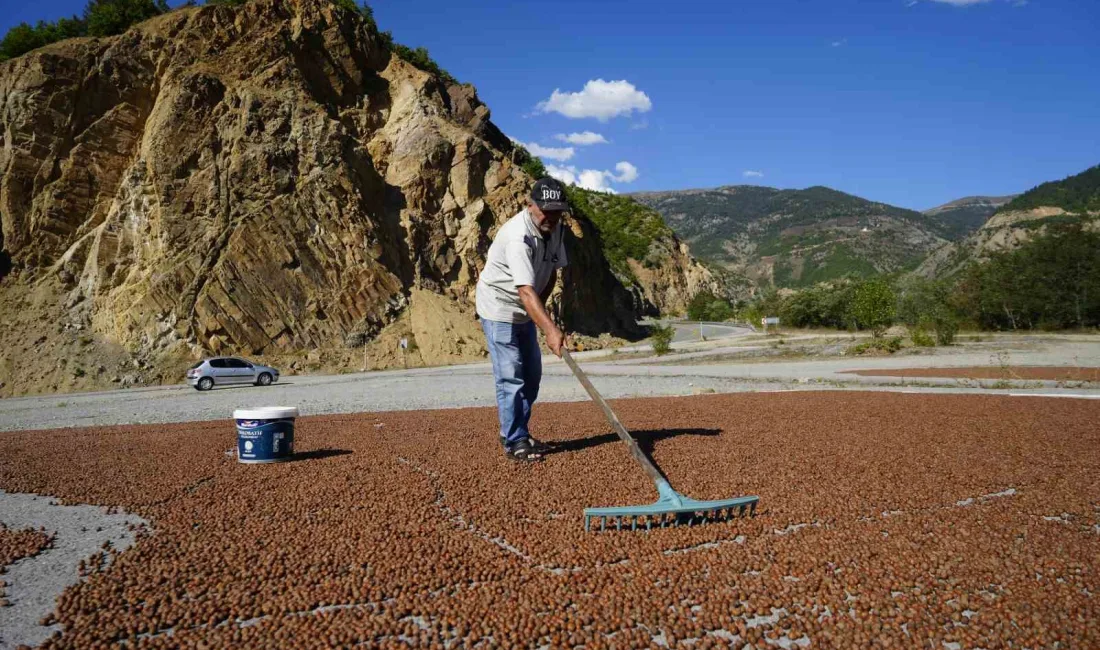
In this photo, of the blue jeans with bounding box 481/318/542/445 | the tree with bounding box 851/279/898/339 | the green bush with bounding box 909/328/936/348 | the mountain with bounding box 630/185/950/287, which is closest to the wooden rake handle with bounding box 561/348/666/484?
the blue jeans with bounding box 481/318/542/445

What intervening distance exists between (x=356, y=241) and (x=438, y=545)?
2994cm

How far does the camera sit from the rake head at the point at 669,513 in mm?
3641

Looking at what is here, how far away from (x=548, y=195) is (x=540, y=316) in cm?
99

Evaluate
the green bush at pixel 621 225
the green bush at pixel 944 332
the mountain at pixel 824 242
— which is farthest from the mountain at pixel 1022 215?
the green bush at pixel 944 332

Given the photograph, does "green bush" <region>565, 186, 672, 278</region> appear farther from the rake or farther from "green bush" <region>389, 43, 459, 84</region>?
the rake

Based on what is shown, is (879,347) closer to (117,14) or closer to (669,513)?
(669,513)

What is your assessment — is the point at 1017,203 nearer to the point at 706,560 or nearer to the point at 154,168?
the point at 154,168

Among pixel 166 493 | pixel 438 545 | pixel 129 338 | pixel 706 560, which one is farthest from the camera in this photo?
pixel 129 338

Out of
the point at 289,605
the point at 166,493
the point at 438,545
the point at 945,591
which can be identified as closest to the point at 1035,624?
the point at 945,591

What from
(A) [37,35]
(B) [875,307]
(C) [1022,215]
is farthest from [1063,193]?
(A) [37,35]

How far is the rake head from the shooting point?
364cm

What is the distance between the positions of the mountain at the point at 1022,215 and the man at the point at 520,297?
3837 inches

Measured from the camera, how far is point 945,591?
2.74 meters

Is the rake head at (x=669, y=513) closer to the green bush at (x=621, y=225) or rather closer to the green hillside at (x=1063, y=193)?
the green bush at (x=621, y=225)
